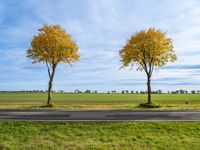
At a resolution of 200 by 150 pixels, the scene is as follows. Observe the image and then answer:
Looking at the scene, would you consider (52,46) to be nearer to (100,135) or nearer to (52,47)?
(52,47)

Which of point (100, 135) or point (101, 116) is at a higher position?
point (101, 116)

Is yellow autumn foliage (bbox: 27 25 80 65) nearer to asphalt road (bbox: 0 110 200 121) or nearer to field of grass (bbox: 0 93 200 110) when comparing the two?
field of grass (bbox: 0 93 200 110)

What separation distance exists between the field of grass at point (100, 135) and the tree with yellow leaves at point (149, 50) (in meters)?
21.9

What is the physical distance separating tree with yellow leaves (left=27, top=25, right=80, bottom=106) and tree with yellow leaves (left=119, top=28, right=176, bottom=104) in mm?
7536

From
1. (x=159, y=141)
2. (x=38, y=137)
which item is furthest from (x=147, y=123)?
(x=38, y=137)

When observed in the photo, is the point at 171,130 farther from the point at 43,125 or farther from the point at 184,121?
the point at 43,125

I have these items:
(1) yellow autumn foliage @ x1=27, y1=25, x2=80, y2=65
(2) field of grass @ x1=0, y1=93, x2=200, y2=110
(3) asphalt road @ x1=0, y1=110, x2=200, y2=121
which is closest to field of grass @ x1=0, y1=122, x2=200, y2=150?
(3) asphalt road @ x1=0, y1=110, x2=200, y2=121

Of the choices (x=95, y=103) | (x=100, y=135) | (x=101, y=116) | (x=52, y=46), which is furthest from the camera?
(x=95, y=103)

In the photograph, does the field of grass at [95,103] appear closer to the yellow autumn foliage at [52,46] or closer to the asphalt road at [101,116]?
the yellow autumn foliage at [52,46]

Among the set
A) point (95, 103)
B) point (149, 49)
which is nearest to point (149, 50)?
point (149, 49)

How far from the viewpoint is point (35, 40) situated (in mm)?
36938

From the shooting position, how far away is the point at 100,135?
1571 cm

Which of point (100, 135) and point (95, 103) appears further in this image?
point (95, 103)

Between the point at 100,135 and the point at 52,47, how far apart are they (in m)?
22.7
